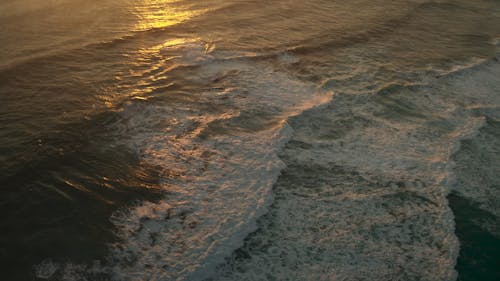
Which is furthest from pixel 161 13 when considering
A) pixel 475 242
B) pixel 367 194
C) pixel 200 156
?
pixel 475 242

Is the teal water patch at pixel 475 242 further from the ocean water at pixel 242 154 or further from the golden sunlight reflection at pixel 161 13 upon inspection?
the golden sunlight reflection at pixel 161 13

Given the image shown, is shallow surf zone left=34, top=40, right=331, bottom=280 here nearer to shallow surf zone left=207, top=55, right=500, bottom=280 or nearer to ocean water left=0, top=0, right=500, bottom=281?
ocean water left=0, top=0, right=500, bottom=281

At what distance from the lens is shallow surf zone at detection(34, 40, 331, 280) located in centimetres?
416

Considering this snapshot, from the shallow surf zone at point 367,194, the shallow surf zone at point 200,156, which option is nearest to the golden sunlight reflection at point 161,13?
the shallow surf zone at point 200,156

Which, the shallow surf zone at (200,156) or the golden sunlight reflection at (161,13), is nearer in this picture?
the shallow surf zone at (200,156)

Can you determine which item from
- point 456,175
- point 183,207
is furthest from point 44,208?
point 456,175

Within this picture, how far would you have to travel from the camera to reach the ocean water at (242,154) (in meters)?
4.27

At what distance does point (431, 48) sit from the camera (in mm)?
9742

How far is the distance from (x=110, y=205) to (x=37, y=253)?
2.89 feet

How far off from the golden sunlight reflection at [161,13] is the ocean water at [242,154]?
27 centimetres

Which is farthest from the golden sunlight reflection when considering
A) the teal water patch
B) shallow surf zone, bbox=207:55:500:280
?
Result: the teal water patch

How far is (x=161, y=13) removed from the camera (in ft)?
37.1

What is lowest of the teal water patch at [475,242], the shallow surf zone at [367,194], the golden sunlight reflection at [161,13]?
the teal water patch at [475,242]

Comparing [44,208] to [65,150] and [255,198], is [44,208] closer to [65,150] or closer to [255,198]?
[65,150]
